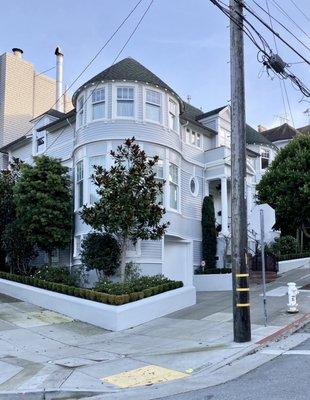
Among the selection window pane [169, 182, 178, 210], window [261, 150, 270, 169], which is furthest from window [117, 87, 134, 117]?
window [261, 150, 270, 169]

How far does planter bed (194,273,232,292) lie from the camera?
2052cm

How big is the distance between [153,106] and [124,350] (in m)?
11.7

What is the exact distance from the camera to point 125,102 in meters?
19.9

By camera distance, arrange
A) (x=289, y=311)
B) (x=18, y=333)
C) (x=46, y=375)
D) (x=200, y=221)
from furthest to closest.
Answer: (x=200, y=221)
(x=289, y=311)
(x=18, y=333)
(x=46, y=375)

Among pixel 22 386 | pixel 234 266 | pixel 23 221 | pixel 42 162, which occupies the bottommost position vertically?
pixel 22 386

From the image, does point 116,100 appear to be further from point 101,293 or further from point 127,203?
point 101,293

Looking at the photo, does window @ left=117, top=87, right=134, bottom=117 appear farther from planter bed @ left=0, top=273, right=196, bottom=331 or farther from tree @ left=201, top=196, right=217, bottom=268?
planter bed @ left=0, top=273, right=196, bottom=331

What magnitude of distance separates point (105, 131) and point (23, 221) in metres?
4.71

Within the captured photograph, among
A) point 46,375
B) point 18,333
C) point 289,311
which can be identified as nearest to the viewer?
point 46,375

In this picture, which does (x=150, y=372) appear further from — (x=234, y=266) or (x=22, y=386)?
(x=234, y=266)

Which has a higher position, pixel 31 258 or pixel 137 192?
pixel 137 192

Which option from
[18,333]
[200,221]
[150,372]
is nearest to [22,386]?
[150,372]

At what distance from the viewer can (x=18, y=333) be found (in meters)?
12.4

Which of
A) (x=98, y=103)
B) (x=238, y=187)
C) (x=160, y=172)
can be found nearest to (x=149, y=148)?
(x=160, y=172)
